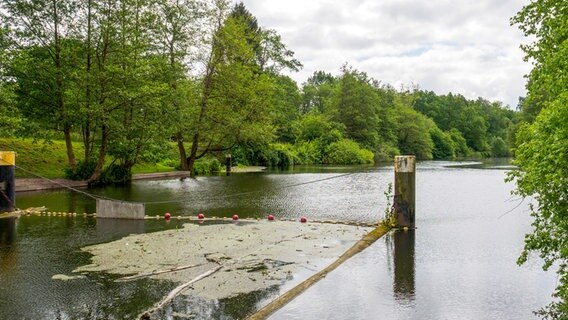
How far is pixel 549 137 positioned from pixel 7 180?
43.1ft

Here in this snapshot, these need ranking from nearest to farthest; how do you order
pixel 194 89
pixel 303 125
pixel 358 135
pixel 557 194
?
1. pixel 557 194
2. pixel 194 89
3. pixel 303 125
4. pixel 358 135

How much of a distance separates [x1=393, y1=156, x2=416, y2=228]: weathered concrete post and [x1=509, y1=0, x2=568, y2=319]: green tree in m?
5.19

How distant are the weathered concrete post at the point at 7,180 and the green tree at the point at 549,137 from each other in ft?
41.0

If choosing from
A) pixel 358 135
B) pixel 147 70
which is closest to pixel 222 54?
pixel 147 70

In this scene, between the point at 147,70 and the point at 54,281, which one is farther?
the point at 147,70

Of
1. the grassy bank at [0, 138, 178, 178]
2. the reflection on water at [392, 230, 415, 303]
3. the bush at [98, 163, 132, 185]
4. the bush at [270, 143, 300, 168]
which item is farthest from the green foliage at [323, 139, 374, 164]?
the reflection on water at [392, 230, 415, 303]

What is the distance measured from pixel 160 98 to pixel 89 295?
744 inches

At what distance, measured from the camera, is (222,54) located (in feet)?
111

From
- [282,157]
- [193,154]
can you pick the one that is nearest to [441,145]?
[282,157]

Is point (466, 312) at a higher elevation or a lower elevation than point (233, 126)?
lower

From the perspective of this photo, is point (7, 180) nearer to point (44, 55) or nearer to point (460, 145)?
point (44, 55)

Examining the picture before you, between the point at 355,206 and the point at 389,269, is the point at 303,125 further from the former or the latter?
the point at 389,269

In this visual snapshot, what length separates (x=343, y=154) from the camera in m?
57.8

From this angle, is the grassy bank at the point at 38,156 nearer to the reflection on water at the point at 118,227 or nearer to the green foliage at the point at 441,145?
the reflection on water at the point at 118,227
